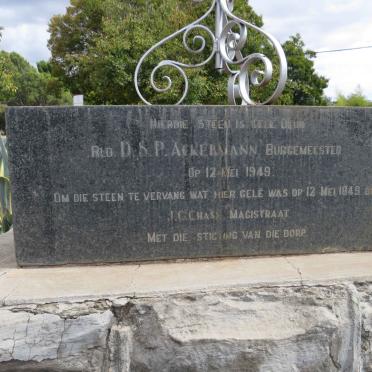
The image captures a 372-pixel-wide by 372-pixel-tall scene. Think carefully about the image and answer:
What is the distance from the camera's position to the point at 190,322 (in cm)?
241

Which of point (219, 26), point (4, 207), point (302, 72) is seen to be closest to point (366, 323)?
point (219, 26)

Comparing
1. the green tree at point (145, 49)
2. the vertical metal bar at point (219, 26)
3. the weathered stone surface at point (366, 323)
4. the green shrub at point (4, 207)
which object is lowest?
the weathered stone surface at point (366, 323)

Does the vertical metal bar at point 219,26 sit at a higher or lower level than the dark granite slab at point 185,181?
higher

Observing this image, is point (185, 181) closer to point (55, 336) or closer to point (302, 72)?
point (55, 336)

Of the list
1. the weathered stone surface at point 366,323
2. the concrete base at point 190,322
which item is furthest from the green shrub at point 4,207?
the weathered stone surface at point 366,323

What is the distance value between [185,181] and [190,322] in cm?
93

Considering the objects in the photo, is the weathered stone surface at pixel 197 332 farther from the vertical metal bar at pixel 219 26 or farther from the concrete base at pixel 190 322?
the vertical metal bar at pixel 219 26

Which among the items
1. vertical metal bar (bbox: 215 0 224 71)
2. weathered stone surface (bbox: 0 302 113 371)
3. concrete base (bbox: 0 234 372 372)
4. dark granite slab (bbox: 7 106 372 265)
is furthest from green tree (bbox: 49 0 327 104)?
weathered stone surface (bbox: 0 302 113 371)

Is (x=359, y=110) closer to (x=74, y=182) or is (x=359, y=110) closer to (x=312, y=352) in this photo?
(x=312, y=352)

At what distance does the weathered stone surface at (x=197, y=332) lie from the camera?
2258 millimetres

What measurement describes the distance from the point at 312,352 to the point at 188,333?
2.32 feet

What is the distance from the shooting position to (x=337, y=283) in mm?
2520

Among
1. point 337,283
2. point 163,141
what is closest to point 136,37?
point 163,141

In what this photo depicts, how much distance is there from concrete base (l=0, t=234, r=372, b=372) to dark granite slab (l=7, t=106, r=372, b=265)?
1.21 ft
